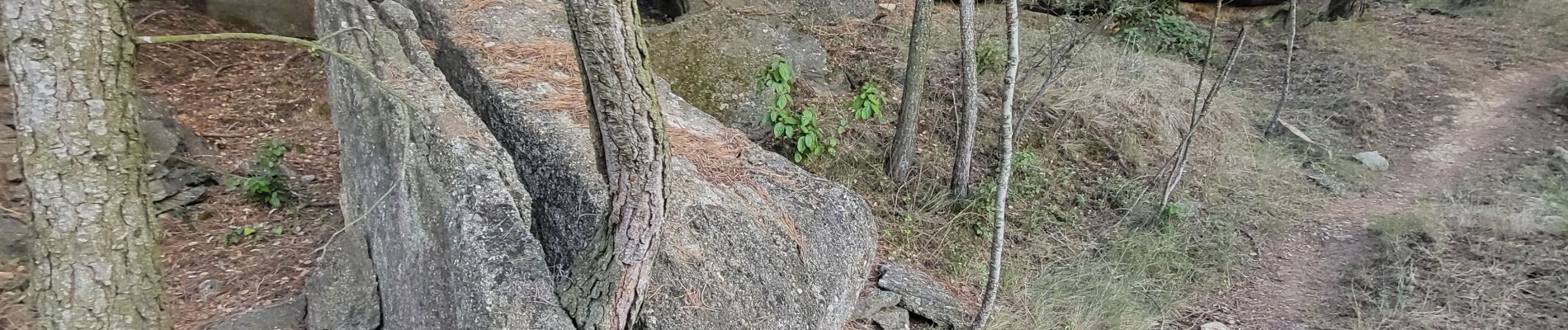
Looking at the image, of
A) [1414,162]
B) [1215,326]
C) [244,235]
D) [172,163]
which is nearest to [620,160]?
[244,235]

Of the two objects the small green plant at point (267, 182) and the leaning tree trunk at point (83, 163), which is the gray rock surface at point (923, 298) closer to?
the leaning tree trunk at point (83, 163)

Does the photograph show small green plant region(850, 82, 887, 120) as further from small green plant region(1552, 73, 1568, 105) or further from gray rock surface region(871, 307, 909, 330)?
small green plant region(1552, 73, 1568, 105)

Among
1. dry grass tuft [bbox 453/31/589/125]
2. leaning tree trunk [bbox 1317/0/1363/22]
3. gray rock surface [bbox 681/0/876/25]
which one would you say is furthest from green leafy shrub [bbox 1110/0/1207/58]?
dry grass tuft [bbox 453/31/589/125]

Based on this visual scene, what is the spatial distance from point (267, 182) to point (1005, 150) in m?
3.90

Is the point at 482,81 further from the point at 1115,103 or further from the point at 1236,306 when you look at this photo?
the point at 1115,103

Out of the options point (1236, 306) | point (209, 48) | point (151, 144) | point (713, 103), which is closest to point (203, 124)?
point (151, 144)

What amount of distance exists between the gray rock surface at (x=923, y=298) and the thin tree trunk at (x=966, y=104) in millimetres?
985

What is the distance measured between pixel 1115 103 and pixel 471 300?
5657 mm

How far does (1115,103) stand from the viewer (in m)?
6.39

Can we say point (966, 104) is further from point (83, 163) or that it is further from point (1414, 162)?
point (1414, 162)

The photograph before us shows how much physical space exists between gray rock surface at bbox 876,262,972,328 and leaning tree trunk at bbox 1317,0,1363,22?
8.44 metres

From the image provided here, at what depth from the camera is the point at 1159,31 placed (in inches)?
320

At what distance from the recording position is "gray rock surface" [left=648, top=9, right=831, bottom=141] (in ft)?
16.5

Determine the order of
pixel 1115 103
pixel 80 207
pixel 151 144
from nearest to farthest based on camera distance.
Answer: pixel 80 207, pixel 151 144, pixel 1115 103
